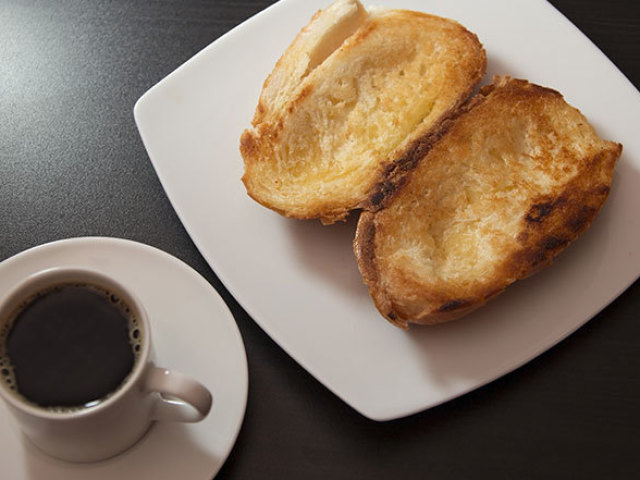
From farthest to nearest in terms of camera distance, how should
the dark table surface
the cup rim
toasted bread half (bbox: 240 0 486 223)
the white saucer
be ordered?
toasted bread half (bbox: 240 0 486 223)
the dark table surface
the white saucer
the cup rim

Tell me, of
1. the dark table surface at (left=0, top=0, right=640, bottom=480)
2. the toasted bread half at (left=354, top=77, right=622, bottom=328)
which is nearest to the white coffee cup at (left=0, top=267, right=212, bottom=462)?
the dark table surface at (left=0, top=0, right=640, bottom=480)

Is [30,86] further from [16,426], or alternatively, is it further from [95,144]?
[16,426]

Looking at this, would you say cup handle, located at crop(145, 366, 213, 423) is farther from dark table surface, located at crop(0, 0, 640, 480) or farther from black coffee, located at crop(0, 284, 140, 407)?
dark table surface, located at crop(0, 0, 640, 480)

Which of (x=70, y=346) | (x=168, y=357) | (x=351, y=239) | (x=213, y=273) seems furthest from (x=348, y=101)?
(x=70, y=346)

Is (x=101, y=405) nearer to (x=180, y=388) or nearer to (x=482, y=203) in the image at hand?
(x=180, y=388)

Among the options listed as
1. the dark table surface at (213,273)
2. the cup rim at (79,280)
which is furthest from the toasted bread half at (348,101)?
the cup rim at (79,280)
